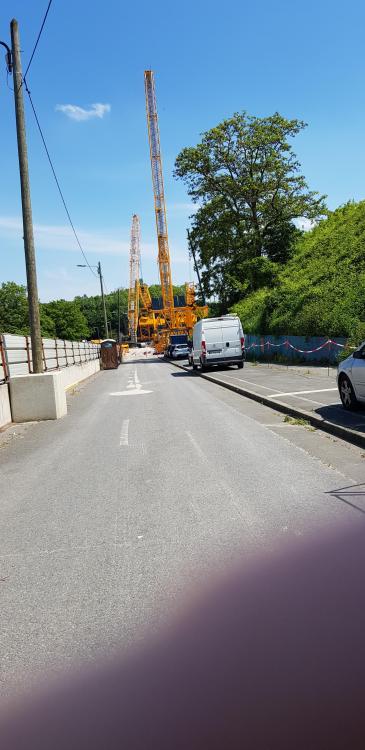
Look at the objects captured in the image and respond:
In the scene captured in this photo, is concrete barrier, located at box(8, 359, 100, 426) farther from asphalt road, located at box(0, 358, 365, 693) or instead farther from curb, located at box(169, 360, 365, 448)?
curb, located at box(169, 360, 365, 448)

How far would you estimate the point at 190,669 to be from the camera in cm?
281

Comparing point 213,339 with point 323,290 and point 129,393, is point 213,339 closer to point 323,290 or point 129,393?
point 323,290

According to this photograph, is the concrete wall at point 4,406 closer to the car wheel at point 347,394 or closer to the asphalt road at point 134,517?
the asphalt road at point 134,517

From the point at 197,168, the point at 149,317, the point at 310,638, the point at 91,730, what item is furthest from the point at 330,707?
the point at 149,317

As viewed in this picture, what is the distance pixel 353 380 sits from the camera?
10.2 metres

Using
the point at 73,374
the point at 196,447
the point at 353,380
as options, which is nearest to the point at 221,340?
the point at 73,374

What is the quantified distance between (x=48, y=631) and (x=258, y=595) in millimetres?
1242

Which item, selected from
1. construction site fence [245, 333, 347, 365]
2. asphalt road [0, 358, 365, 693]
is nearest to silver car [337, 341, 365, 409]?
asphalt road [0, 358, 365, 693]

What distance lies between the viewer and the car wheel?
10.4 meters

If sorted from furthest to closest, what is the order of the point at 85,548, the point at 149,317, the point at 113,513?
the point at 149,317
the point at 113,513
the point at 85,548

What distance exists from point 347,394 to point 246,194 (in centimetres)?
3527

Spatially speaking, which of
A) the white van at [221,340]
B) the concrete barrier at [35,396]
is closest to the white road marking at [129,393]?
the concrete barrier at [35,396]

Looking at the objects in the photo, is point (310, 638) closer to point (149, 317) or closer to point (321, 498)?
point (321, 498)

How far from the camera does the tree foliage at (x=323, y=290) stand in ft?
77.8
